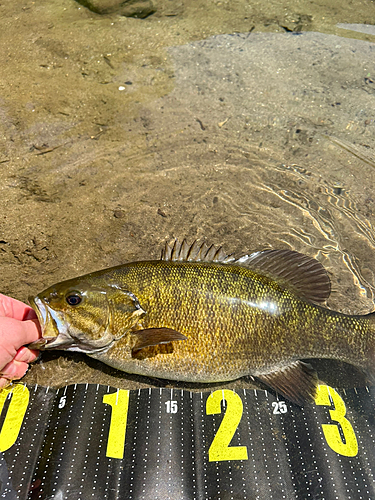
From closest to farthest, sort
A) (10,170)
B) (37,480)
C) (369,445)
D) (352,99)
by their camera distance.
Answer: (37,480) < (369,445) < (10,170) < (352,99)

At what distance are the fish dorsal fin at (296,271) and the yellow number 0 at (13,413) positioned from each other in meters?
1.98

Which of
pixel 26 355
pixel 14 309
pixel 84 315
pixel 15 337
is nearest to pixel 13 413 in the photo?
pixel 26 355

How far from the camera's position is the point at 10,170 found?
4.11 meters

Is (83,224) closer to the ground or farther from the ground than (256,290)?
closer to the ground

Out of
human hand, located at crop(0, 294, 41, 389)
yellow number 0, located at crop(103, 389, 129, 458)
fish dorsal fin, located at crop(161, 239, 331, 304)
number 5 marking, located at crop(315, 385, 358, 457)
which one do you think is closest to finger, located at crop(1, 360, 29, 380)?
human hand, located at crop(0, 294, 41, 389)

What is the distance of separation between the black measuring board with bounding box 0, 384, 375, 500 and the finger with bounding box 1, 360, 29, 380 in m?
0.12

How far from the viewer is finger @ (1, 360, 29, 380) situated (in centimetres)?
273

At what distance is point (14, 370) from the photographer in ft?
9.09

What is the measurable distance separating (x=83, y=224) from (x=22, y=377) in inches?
62.3

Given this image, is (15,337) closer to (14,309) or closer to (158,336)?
(14,309)

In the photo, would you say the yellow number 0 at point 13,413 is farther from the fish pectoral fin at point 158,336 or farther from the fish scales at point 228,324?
the fish pectoral fin at point 158,336

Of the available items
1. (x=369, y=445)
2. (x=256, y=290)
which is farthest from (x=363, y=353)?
(x=256, y=290)

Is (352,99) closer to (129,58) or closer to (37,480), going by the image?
(129,58)

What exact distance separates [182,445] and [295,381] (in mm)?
970
